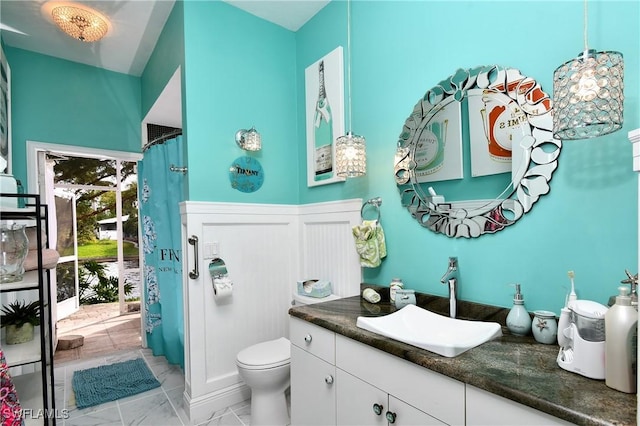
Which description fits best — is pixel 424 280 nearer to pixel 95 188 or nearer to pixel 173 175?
pixel 173 175

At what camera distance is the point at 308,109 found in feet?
7.83

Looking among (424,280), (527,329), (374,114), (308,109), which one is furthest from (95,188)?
(527,329)

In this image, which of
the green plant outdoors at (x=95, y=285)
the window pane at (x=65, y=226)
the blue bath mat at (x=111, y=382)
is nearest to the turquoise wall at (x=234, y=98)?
the blue bath mat at (x=111, y=382)

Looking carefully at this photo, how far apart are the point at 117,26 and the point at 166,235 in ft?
5.45

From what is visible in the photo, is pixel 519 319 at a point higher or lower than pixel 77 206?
lower

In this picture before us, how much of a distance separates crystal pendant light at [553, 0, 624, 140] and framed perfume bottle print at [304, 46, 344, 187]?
1.29 m

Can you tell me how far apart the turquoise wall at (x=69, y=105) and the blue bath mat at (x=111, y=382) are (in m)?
1.76

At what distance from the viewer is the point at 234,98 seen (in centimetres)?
223

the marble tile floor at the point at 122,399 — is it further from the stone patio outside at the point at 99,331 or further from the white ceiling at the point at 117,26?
the white ceiling at the point at 117,26

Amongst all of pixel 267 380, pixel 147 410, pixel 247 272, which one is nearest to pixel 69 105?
pixel 247 272

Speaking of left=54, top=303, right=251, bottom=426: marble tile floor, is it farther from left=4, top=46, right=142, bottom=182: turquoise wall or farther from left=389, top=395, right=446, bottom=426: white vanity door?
left=4, top=46, right=142, bottom=182: turquoise wall

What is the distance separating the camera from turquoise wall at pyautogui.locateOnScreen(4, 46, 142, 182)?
9.05 ft

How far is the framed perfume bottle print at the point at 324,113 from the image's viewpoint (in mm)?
2135

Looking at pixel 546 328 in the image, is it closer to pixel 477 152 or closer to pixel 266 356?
pixel 477 152
